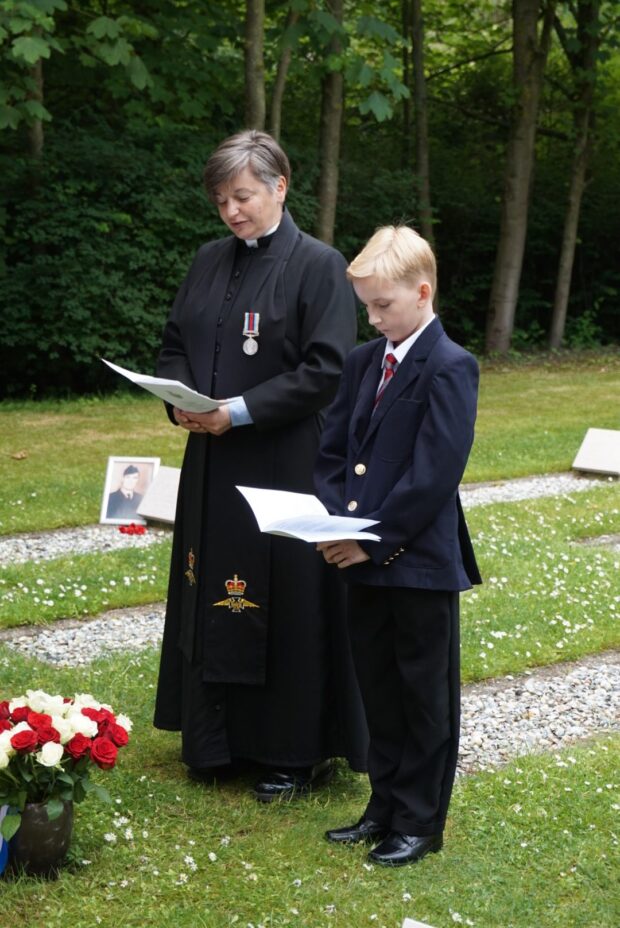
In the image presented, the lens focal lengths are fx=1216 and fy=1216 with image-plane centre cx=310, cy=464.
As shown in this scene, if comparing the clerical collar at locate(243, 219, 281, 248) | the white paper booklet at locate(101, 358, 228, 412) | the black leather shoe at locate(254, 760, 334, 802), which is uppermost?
the clerical collar at locate(243, 219, 281, 248)

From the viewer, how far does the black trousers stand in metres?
3.79

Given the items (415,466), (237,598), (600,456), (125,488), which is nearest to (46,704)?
(237,598)

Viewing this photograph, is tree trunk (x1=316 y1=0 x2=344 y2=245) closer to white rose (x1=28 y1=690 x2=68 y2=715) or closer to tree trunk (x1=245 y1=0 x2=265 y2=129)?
tree trunk (x1=245 y1=0 x2=265 y2=129)

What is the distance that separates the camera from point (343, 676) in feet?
14.6

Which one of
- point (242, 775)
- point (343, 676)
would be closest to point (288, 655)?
point (343, 676)

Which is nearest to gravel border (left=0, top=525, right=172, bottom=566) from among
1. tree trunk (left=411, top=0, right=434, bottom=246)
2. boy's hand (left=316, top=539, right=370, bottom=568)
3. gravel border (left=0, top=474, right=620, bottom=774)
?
gravel border (left=0, top=474, right=620, bottom=774)

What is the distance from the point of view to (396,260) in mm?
3566

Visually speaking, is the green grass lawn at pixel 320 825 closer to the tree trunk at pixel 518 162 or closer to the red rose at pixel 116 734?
the red rose at pixel 116 734

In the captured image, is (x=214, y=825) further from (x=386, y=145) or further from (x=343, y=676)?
(x=386, y=145)

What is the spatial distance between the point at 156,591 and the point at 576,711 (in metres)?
2.71

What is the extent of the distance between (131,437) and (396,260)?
8.91 metres

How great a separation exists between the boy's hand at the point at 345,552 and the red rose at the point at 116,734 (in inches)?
35.4

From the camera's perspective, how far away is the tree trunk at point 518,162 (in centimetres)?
1736

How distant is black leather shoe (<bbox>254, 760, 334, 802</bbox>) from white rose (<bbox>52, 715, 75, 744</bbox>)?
90 centimetres
